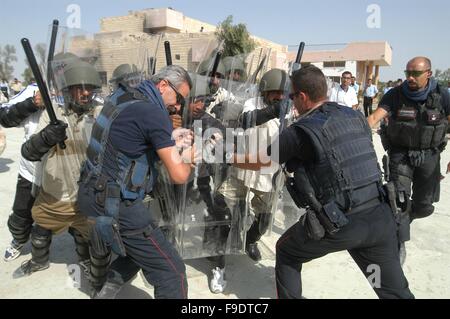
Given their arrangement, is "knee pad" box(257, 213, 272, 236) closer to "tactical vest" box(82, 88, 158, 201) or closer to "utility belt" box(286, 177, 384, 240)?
"utility belt" box(286, 177, 384, 240)

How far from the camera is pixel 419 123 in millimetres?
3361

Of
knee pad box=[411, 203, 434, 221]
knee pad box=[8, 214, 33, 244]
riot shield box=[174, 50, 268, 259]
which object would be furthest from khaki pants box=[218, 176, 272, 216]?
knee pad box=[8, 214, 33, 244]

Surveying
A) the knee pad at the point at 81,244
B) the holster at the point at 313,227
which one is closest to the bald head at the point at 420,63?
the holster at the point at 313,227

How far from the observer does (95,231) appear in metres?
2.08

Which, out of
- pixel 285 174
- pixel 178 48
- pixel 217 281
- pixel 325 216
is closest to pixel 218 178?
pixel 285 174

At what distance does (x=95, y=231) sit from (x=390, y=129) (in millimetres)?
2868

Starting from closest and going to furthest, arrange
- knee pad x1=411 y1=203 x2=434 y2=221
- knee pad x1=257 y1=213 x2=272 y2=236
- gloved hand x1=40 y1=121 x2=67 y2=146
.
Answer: gloved hand x1=40 y1=121 x2=67 y2=146, knee pad x1=257 y1=213 x2=272 y2=236, knee pad x1=411 y1=203 x2=434 y2=221

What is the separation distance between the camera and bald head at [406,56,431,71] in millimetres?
3252

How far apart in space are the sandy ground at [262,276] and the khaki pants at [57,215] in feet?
1.68

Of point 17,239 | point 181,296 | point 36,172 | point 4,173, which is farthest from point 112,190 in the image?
point 4,173

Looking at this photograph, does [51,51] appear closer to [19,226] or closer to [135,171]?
[135,171]

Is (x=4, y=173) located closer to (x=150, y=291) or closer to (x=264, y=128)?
(x=150, y=291)

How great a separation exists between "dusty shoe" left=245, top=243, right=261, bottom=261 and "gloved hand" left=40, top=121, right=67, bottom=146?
183 cm

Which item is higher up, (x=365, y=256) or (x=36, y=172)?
(x=36, y=172)
